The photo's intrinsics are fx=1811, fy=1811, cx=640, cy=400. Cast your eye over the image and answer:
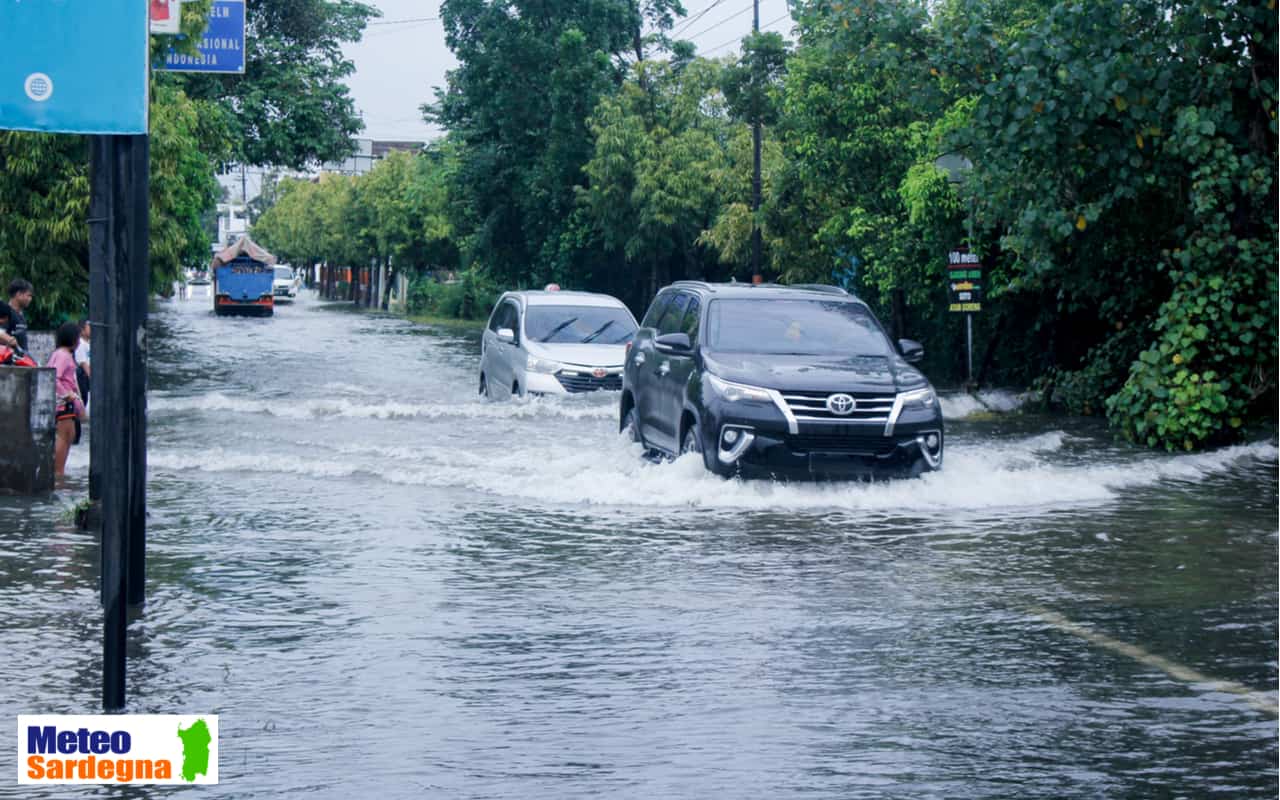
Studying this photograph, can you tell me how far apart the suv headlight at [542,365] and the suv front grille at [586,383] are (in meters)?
0.10

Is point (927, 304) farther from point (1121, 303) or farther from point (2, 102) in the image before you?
point (2, 102)

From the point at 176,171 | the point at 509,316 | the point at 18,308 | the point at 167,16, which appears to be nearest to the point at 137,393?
the point at 167,16

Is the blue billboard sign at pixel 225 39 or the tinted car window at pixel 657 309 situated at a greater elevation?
the blue billboard sign at pixel 225 39

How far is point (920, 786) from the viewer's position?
6312 millimetres

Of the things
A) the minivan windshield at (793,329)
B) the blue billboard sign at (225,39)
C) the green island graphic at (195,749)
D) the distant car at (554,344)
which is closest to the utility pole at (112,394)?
the green island graphic at (195,749)

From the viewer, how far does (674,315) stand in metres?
Result: 17.4

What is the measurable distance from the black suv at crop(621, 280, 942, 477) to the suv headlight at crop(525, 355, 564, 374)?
610cm

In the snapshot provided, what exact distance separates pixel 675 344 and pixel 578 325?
8.76m

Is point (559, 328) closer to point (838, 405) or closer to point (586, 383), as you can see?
point (586, 383)

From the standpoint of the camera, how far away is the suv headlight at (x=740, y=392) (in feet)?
47.8

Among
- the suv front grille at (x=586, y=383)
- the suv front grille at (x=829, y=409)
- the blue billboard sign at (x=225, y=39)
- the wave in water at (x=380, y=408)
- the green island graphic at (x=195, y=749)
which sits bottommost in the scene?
the green island graphic at (x=195, y=749)

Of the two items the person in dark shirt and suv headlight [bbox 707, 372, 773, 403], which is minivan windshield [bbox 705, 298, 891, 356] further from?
the person in dark shirt

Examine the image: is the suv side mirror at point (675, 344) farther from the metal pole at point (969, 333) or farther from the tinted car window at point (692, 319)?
the metal pole at point (969, 333)

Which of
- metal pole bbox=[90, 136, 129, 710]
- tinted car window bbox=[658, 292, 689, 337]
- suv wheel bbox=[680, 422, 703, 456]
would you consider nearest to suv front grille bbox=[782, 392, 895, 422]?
suv wheel bbox=[680, 422, 703, 456]
